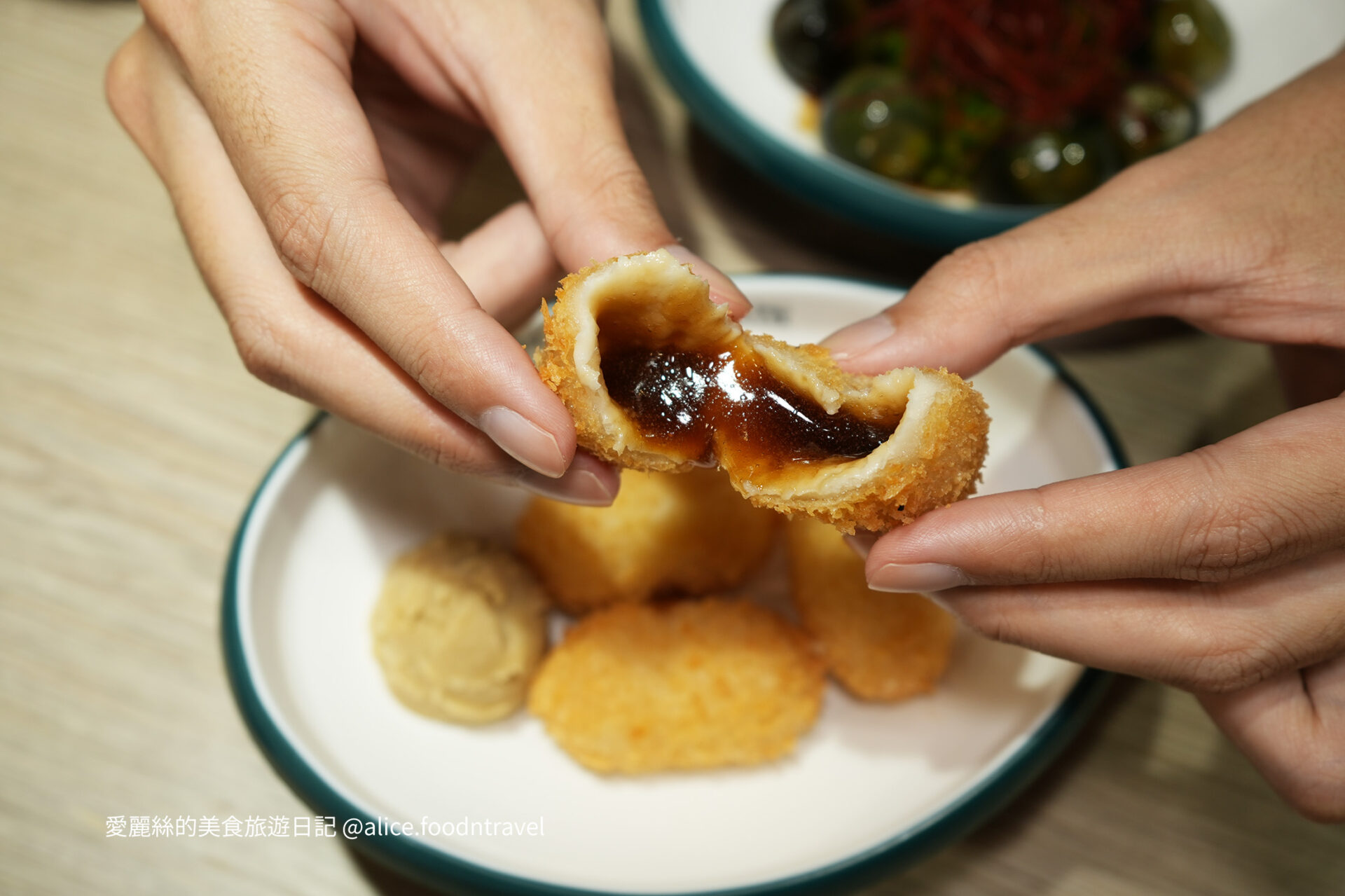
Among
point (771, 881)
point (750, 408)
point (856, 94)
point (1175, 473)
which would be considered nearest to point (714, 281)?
point (750, 408)

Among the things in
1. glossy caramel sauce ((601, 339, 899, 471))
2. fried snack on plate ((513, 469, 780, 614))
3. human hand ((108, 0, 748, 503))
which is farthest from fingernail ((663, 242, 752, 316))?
fried snack on plate ((513, 469, 780, 614))

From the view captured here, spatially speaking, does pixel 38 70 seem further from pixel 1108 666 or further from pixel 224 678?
pixel 1108 666

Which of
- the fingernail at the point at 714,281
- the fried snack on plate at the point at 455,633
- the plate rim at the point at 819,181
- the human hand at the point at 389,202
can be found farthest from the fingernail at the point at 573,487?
the plate rim at the point at 819,181

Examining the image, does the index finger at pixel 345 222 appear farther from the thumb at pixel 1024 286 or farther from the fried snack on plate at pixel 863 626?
the fried snack on plate at pixel 863 626

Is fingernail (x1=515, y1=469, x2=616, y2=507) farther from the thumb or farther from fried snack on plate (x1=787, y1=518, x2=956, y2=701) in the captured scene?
fried snack on plate (x1=787, y1=518, x2=956, y2=701)

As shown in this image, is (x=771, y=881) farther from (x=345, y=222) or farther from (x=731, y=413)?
(x=345, y=222)

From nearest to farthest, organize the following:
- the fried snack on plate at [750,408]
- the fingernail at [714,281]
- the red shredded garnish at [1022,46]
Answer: the fried snack on plate at [750,408]
the fingernail at [714,281]
the red shredded garnish at [1022,46]
